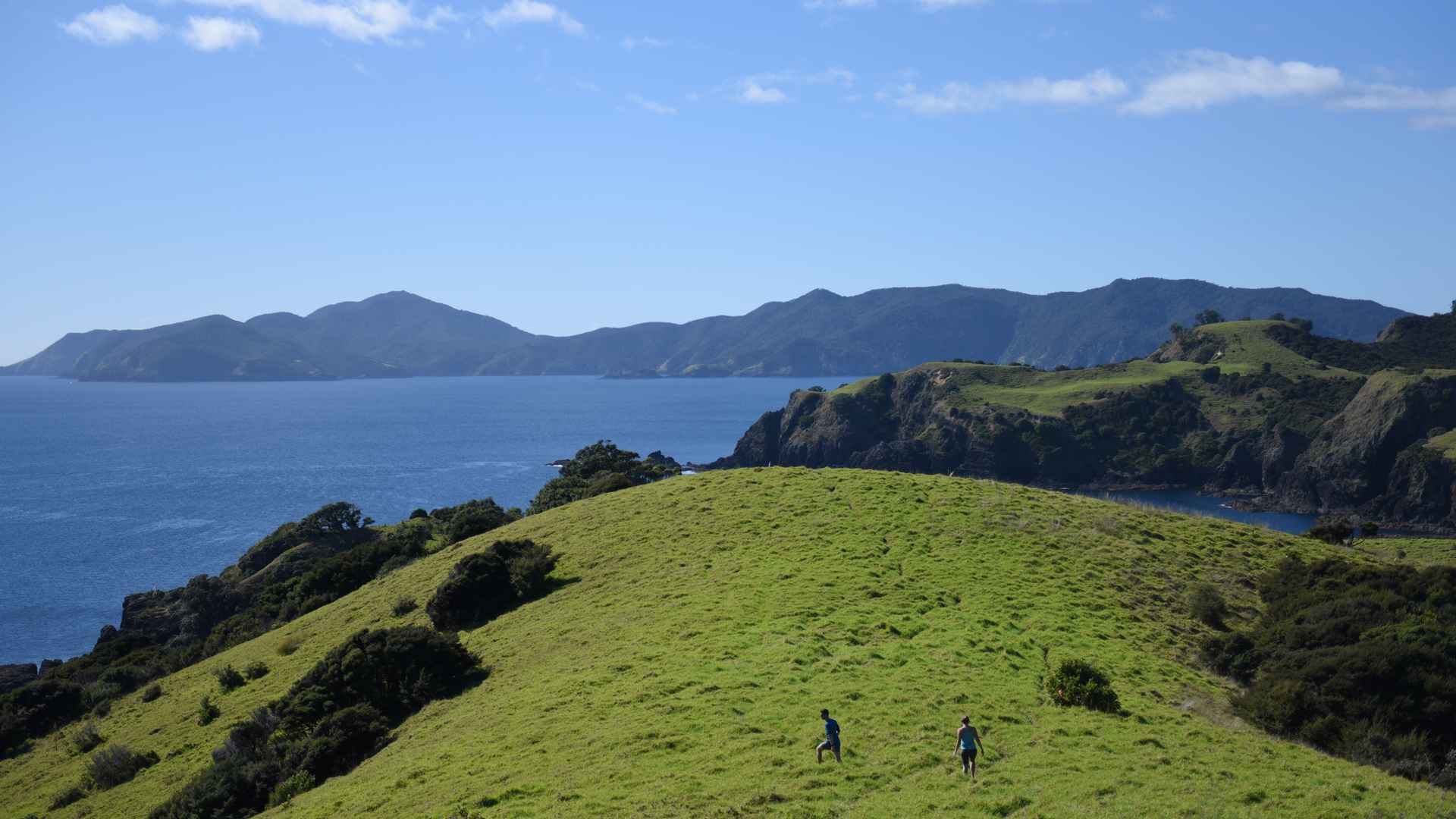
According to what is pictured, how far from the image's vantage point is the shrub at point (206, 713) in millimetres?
37625

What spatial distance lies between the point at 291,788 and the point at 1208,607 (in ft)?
104

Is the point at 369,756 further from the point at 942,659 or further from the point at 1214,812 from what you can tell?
the point at 1214,812

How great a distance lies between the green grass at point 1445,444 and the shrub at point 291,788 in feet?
560

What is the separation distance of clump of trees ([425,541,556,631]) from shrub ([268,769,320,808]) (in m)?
13.1

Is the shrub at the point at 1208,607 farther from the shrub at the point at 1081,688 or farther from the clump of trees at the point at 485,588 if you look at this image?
the clump of trees at the point at 485,588

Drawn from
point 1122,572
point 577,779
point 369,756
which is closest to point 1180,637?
point 1122,572

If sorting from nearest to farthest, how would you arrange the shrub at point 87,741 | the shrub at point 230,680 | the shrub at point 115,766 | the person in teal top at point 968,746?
1. the person in teal top at point 968,746
2. the shrub at point 115,766
3. the shrub at point 87,741
4. the shrub at point 230,680

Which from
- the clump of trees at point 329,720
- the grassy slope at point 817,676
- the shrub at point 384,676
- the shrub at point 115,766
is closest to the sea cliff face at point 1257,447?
the grassy slope at point 817,676

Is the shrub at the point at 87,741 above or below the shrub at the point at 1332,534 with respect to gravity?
below

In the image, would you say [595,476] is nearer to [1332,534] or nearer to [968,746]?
[1332,534]

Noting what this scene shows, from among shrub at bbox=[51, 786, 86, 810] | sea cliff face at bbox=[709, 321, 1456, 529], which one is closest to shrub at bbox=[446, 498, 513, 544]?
shrub at bbox=[51, 786, 86, 810]

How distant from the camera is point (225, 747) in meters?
31.3

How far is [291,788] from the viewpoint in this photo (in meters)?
27.3

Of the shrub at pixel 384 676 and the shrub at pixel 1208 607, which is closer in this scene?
the shrub at pixel 384 676
